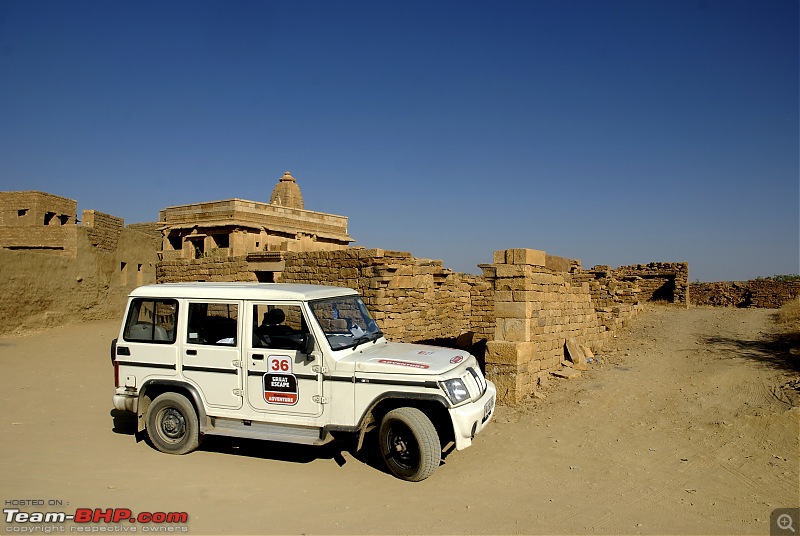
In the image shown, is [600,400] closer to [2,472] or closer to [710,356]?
[710,356]

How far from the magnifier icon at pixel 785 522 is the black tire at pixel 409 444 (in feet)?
9.43

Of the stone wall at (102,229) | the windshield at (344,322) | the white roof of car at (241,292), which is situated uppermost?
the stone wall at (102,229)

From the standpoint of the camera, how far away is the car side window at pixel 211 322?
5.75 metres

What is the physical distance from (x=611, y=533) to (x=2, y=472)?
5.92m

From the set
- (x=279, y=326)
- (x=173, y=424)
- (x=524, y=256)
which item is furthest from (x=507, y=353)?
(x=173, y=424)

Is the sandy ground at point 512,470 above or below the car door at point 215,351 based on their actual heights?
below

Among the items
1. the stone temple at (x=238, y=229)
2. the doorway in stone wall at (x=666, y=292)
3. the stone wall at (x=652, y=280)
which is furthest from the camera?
the stone temple at (x=238, y=229)

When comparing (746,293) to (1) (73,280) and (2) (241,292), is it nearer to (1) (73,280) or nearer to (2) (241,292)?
(2) (241,292)

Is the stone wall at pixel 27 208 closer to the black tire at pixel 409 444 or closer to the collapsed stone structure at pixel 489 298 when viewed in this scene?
the collapsed stone structure at pixel 489 298

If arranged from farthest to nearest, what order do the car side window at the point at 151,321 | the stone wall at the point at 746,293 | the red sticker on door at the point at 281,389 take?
the stone wall at the point at 746,293 → the car side window at the point at 151,321 → the red sticker on door at the point at 281,389

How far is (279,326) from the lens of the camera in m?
5.69

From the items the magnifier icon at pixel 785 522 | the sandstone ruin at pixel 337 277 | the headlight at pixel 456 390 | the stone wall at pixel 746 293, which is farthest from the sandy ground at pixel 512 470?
the stone wall at pixel 746 293

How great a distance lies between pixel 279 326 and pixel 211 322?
85cm

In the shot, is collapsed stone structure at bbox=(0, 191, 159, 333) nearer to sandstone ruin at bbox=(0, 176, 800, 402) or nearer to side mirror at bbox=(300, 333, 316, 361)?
sandstone ruin at bbox=(0, 176, 800, 402)
